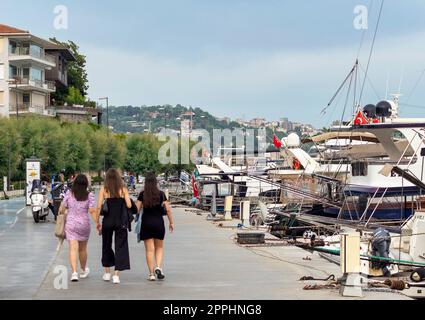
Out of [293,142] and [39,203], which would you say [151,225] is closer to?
[39,203]

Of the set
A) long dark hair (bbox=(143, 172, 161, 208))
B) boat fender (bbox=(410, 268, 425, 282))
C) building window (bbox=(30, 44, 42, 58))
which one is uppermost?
building window (bbox=(30, 44, 42, 58))

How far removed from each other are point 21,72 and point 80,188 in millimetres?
90265

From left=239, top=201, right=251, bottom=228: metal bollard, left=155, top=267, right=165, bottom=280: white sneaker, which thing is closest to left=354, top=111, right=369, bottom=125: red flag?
left=239, top=201, right=251, bottom=228: metal bollard

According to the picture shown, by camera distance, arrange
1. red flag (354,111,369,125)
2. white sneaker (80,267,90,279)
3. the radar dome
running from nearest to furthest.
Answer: white sneaker (80,267,90,279) → red flag (354,111,369,125) → the radar dome

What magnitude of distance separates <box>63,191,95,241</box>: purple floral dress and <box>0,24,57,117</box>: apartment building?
272ft

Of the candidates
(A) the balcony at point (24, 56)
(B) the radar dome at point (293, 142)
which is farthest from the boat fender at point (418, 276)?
(A) the balcony at point (24, 56)

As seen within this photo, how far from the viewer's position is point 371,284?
14781mm

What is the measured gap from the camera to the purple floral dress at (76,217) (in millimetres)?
15180

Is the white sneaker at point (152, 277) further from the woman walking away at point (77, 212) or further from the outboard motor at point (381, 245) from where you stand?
the outboard motor at point (381, 245)

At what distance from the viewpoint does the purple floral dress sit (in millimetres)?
15180

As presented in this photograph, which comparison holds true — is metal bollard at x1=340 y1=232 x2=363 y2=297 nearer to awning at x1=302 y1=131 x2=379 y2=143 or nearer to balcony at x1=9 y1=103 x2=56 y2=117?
awning at x1=302 y1=131 x2=379 y2=143
